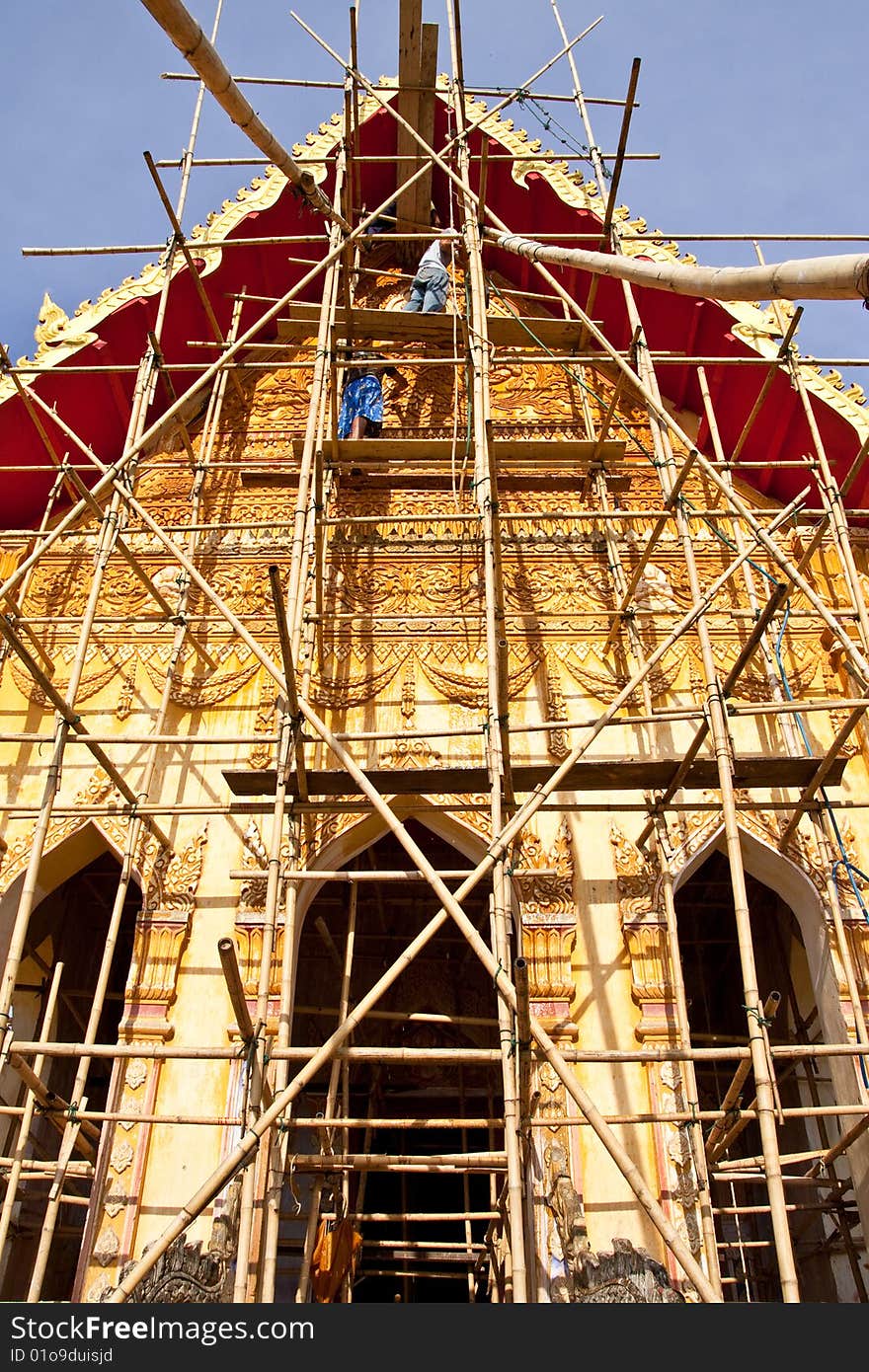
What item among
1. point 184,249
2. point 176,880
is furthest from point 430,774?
point 184,249

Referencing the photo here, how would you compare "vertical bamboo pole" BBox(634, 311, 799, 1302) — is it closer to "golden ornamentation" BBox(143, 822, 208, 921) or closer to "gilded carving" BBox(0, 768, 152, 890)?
"golden ornamentation" BBox(143, 822, 208, 921)

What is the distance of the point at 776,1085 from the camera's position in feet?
18.0

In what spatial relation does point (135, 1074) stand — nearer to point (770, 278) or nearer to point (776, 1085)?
point (776, 1085)

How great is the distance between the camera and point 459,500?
7.19m

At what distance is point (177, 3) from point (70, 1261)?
745cm

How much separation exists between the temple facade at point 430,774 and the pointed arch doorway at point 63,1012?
42 millimetres

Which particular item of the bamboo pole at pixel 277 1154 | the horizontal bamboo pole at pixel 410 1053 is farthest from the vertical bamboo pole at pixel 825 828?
the bamboo pole at pixel 277 1154

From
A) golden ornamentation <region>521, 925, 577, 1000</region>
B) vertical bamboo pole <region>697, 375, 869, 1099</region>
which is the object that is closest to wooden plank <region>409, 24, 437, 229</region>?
vertical bamboo pole <region>697, 375, 869, 1099</region>

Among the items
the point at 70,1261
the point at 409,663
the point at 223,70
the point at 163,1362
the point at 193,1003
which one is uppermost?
the point at 223,70

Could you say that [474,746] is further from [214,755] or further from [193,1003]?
[193,1003]

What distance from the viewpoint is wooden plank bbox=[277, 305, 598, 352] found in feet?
24.1

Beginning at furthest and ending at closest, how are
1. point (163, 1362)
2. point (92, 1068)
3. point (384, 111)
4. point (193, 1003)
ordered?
point (384, 111) → point (92, 1068) → point (193, 1003) → point (163, 1362)

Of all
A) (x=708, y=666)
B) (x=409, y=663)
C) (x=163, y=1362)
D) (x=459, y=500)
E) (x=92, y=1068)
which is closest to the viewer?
(x=163, y=1362)

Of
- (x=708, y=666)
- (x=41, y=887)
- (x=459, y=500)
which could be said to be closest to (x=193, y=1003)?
(x=41, y=887)
